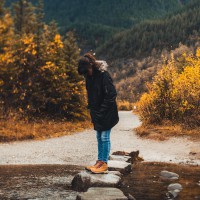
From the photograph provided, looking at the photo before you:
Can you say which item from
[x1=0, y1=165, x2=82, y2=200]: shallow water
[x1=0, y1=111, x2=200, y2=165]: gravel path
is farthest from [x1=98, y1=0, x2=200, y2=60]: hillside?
[x1=0, y1=165, x2=82, y2=200]: shallow water

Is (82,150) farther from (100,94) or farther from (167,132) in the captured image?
(100,94)

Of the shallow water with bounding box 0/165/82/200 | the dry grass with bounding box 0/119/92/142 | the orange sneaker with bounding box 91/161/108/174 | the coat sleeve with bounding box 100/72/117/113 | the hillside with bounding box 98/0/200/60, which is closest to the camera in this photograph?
the shallow water with bounding box 0/165/82/200

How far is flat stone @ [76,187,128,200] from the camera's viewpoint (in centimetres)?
758

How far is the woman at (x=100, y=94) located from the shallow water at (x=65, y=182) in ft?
4.21

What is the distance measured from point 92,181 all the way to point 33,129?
12.0 meters

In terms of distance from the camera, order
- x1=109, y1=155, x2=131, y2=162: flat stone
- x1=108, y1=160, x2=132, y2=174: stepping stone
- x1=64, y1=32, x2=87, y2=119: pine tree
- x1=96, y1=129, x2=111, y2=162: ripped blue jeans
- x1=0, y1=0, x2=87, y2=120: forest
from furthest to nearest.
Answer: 1. x1=64, y1=32, x2=87, y2=119: pine tree
2. x1=0, y1=0, x2=87, y2=120: forest
3. x1=109, y1=155, x2=131, y2=162: flat stone
4. x1=108, y1=160, x2=132, y2=174: stepping stone
5. x1=96, y1=129, x2=111, y2=162: ripped blue jeans

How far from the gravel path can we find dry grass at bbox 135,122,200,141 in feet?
1.55

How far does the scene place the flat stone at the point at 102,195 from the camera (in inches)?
298

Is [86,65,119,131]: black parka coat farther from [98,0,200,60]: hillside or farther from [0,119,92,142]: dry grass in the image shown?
[98,0,200,60]: hillside

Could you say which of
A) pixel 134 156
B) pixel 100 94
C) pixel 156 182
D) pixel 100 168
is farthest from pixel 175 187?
pixel 134 156

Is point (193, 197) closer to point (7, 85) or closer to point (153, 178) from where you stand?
point (153, 178)

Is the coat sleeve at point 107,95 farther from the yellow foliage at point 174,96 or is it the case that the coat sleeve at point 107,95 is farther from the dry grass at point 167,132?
the yellow foliage at point 174,96

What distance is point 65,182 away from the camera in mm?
9719

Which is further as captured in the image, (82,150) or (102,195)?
(82,150)
